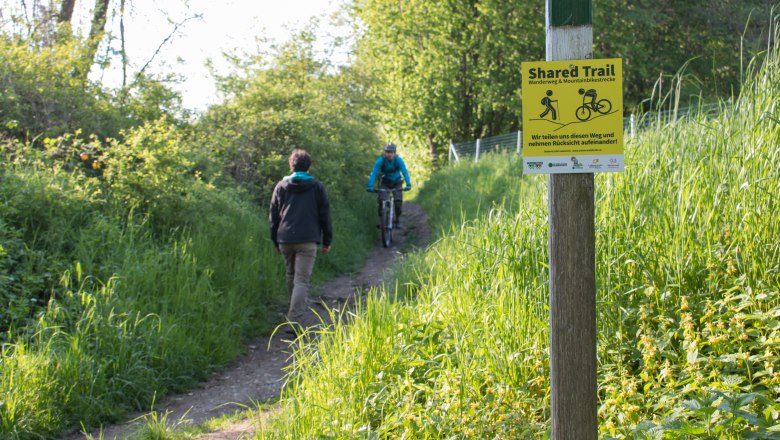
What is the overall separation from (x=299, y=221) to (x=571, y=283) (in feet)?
17.4

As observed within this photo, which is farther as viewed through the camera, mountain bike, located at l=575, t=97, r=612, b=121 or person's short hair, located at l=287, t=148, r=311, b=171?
person's short hair, located at l=287, t=148, r=311, b=171

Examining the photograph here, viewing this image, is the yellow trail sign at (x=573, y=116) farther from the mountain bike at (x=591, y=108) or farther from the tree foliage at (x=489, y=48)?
the tree foliage at (x=489, y=48)

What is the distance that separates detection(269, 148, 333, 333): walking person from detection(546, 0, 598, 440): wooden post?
17.1ft

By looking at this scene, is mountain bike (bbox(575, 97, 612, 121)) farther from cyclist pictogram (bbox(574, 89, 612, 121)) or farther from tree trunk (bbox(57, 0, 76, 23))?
tree trunk (bbox(57, 0, 76, 23))

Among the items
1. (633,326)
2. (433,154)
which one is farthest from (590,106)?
(433,154)

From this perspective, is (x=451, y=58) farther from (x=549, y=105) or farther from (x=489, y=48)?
(x=549, y=105)

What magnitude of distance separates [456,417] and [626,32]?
25.4 meters

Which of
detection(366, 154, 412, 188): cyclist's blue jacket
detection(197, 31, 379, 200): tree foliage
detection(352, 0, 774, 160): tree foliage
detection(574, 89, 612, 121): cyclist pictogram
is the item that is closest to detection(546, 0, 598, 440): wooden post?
detection(574, 89, 612, 121): cyclist pictogram

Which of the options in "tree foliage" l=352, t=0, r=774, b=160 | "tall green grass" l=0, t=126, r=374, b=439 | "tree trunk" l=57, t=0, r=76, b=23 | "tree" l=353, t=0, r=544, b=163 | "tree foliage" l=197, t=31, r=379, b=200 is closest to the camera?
"tall green grass" l=0, t=126, r=374, b=439

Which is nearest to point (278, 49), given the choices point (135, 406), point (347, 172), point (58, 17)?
point (347, 172)

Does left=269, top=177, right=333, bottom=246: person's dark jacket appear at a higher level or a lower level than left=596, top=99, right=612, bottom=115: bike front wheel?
lower

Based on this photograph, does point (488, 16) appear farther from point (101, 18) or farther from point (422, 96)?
point (101, 18)

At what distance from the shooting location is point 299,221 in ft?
26.0

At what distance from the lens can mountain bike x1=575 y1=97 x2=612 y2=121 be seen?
284 cm
